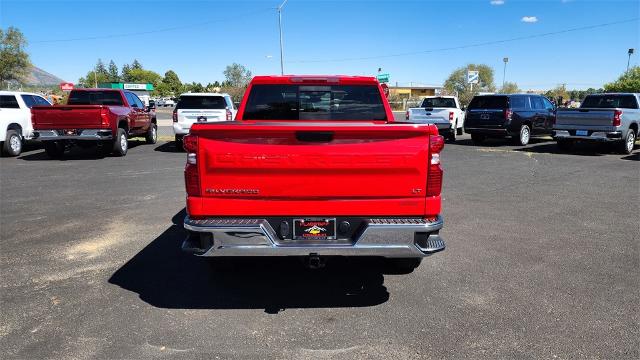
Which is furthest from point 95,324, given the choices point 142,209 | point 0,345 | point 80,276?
point 142,209

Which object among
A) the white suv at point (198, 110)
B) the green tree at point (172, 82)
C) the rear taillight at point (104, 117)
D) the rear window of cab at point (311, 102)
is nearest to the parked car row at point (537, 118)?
the white suv at point (198, 110)

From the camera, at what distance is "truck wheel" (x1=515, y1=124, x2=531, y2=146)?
17.2 meters

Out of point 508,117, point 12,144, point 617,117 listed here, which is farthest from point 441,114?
point 12,144

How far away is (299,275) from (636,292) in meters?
3.10

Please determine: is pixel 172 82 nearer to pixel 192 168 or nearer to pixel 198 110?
pixel 198 110

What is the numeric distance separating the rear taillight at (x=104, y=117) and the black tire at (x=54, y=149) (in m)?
1.61

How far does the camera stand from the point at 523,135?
56.6 feet

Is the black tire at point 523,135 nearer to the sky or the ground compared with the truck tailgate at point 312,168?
nearer to the ground

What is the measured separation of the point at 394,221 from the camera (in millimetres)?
3557

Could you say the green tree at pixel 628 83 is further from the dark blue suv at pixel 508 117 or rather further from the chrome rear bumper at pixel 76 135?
the chrome rear bumper at pixel 76 135

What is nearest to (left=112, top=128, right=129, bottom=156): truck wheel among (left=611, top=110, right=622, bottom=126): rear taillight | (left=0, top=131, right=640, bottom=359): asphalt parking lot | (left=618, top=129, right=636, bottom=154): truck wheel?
(left=0, top=131, right=640, bottom=359): asphalt parking lot

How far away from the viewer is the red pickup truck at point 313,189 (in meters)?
3.45

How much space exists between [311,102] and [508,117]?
1345 cm

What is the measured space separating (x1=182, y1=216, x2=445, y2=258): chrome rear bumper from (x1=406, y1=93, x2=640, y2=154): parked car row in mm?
9618
